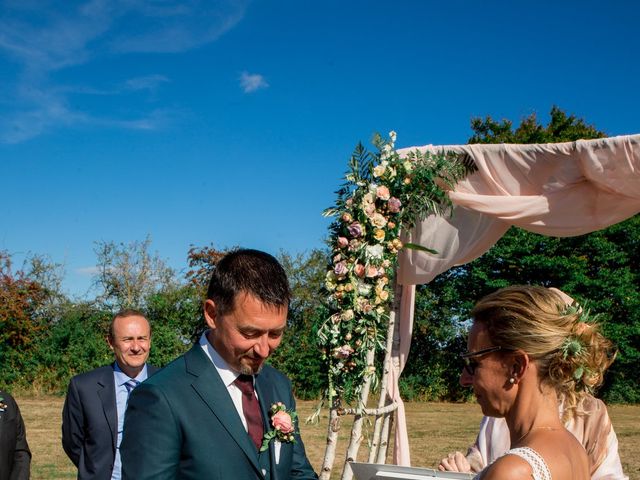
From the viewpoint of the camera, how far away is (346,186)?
6.93 m

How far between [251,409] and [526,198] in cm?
508

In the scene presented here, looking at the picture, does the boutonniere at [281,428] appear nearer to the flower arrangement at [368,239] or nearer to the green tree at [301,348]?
the flower arrangement at [368,239]

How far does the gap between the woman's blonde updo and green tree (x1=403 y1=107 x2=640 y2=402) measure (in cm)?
1876

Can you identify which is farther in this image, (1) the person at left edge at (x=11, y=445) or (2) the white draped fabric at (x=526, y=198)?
(2) the white draped fabric at (x=526, y=198)

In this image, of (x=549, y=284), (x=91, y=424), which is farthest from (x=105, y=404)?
(x=549, y=284)

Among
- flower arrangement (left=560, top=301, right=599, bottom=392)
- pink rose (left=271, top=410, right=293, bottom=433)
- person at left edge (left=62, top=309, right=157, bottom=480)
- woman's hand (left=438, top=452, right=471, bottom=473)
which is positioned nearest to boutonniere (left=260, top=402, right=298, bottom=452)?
pink rose (left=271, top=410, right=293, bottom=433)

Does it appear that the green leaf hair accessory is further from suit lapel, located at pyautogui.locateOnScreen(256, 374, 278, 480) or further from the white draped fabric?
the white draped fabric

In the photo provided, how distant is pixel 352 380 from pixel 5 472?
3.05 m

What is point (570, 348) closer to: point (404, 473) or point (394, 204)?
point (404, 473)

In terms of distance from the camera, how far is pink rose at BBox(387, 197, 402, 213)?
670 cm

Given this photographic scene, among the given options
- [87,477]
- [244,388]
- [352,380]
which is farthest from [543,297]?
[352,380]

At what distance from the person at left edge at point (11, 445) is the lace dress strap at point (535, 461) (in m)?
3.64

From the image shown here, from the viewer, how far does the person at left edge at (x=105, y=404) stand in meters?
4.43

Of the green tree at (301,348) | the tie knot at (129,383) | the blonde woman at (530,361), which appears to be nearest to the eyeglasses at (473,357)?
the blonde woman at (530,361)
